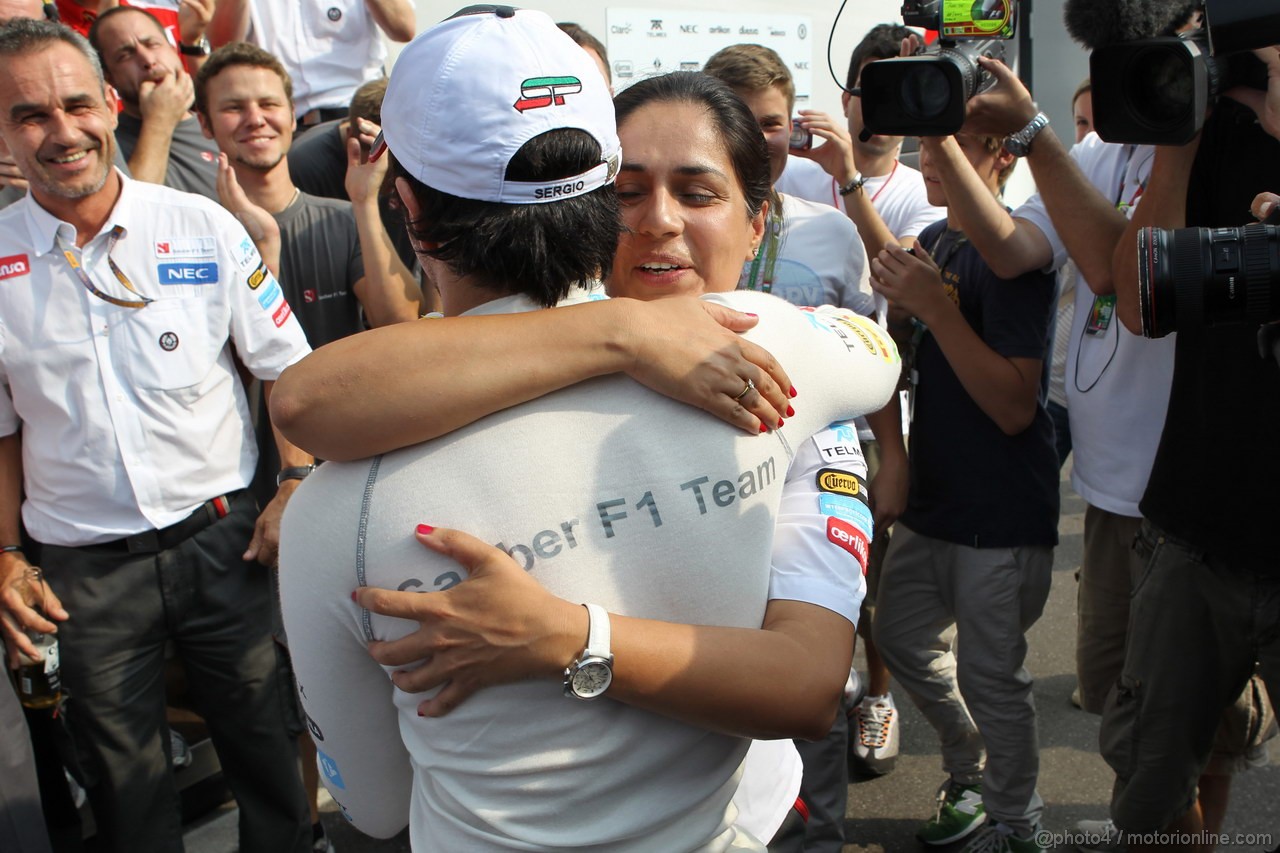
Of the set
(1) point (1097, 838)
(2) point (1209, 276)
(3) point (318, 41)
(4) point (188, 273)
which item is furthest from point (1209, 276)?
(3) point (318, 41)

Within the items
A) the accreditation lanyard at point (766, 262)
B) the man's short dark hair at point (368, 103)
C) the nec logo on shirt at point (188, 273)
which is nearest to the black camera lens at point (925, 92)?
the accreditation lanyard at point (766, 262)

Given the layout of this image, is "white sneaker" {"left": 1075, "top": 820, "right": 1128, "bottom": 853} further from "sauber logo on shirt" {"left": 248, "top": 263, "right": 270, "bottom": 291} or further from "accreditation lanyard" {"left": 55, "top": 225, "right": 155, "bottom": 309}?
"accreditation lanyard" {"left": 55, "top": 225, "right": 155, "bottom": 309}

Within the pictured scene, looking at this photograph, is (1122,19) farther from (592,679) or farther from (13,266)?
(13,266)

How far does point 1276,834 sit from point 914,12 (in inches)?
100

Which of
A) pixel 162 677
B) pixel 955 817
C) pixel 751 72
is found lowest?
pixel 955 817

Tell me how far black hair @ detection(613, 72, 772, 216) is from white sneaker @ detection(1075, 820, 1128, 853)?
2265mm

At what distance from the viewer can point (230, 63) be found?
3695 mm

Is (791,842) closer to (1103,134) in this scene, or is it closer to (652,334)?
(652,334)

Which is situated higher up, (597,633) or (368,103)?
(368,103)

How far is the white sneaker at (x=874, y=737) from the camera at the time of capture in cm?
351

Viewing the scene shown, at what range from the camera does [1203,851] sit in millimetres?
2676

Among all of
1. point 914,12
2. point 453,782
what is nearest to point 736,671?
point 453,782

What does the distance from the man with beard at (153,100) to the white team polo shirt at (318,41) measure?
0.89 metres

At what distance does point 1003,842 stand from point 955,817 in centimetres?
20
